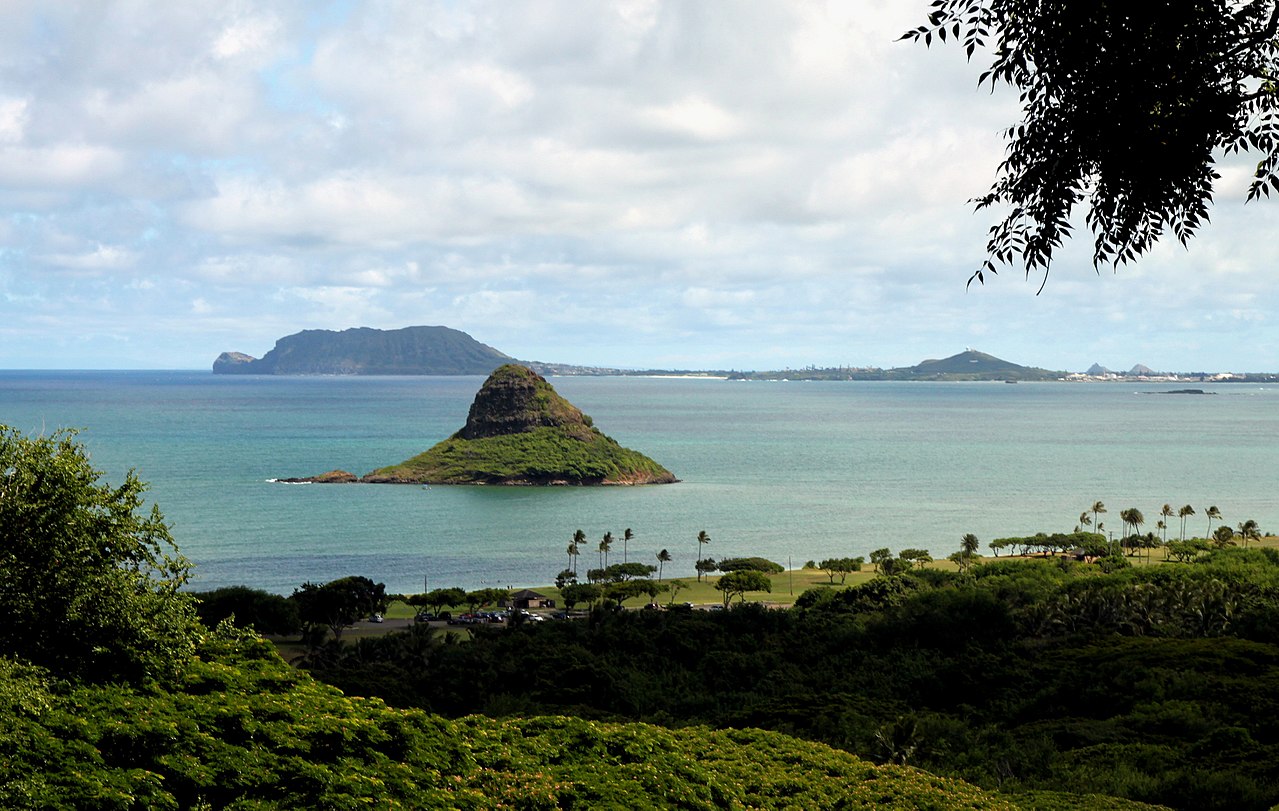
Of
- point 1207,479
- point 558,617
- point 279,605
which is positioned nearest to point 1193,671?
point 558,617

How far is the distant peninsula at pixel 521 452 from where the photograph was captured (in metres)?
151

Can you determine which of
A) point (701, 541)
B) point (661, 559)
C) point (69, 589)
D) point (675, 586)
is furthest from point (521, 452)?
point (69, 589)

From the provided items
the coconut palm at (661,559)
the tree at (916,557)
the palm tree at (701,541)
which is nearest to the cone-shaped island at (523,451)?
the palm tree at (701,541)

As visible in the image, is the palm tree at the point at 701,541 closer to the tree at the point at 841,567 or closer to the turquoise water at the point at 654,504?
the turquoise water at the point at 654,504

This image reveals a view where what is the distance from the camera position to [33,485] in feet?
64.3

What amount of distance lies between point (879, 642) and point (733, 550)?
45.2m

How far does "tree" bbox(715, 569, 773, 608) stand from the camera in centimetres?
7556

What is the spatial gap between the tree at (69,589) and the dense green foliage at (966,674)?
16737mm

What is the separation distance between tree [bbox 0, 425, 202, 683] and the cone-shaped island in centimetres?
12941

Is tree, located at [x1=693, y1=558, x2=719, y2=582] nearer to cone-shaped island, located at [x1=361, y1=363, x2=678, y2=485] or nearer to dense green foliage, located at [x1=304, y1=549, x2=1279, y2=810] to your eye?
dense green foliage, located at [x1=304, y1=549, x2=1279, y2=810]

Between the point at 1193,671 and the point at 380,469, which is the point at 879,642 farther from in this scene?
the point at 380,469

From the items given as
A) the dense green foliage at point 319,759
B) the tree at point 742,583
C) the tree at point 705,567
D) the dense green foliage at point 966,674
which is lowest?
the tree at point 705,567

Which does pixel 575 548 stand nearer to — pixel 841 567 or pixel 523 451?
pixel 841 567

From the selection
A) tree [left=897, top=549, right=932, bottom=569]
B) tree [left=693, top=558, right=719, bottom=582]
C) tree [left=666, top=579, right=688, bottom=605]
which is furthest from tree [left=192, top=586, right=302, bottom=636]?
tree [left=897, top=549, right=932, bottom=569]
